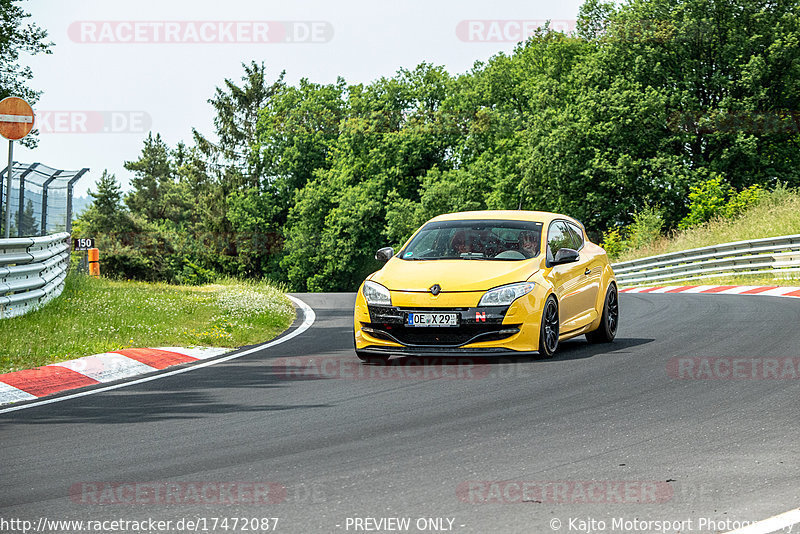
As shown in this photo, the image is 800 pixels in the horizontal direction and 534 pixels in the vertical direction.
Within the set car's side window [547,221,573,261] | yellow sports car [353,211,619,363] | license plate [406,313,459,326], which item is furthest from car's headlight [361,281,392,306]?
car's side window [547,221,573,261]

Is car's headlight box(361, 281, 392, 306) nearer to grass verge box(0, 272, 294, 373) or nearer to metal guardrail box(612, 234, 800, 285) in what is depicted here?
grass verge box(0, 272, 294, 373)

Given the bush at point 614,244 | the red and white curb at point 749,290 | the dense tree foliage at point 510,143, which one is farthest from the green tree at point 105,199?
the red and white curb at point 749,290

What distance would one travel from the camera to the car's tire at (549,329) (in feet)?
33.7

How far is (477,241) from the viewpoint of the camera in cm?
1139

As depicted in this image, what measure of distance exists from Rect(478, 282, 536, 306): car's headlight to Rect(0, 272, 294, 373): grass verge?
3.89 m

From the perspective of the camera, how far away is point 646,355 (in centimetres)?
1058

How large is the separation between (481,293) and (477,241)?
1.46m

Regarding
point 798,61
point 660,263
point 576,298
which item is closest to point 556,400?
point 576,298

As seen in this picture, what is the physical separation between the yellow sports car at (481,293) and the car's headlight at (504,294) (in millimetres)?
10

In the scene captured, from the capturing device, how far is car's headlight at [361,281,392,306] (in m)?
10.3

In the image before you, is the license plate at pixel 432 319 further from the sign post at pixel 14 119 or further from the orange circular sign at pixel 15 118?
the orange circular sign at pixel 15 118

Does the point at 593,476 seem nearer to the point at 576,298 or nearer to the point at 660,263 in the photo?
the point at 576,298

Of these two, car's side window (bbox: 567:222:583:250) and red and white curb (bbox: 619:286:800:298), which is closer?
car's side window (bbox: 567:222:583:250)

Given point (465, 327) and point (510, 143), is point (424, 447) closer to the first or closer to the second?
point (465, 327)
